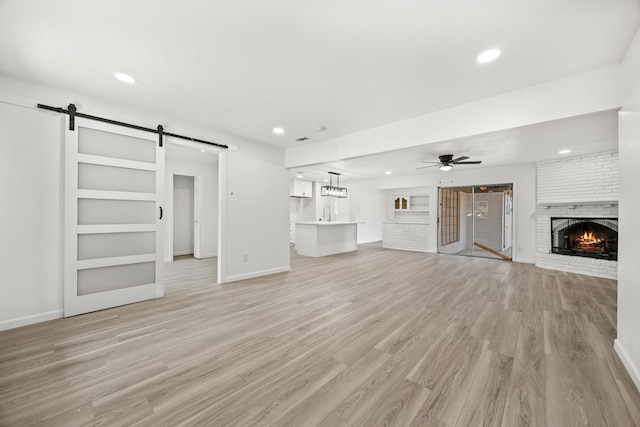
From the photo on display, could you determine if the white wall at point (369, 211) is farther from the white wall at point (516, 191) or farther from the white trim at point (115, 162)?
the white trim at point (115, 162)

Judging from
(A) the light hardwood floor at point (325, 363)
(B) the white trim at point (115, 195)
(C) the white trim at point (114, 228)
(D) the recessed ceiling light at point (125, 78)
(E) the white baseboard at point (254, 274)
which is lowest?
(A) the light hardwood floor at point (325, 363)

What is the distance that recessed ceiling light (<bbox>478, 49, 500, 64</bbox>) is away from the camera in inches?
85.0

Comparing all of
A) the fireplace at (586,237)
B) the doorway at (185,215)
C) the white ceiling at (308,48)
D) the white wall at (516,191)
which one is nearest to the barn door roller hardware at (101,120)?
the white ceiling at (308,48)

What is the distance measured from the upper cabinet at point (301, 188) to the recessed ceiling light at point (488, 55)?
7272mm

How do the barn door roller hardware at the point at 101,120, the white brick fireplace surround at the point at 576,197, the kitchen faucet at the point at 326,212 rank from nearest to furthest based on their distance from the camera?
the barn door roller hardware at the point at 101,120 → the white brick fireplace surround at the point at 576,197 → the kitchen faucet at the point at 326,212

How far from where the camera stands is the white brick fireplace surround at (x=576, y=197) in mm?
5082

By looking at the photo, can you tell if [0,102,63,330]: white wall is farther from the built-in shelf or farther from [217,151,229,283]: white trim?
the built-in shelf

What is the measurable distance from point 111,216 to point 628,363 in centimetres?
541

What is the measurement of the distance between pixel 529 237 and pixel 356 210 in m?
5.70

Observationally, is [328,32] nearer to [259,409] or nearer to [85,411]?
[259,409]

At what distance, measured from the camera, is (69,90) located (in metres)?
2.96

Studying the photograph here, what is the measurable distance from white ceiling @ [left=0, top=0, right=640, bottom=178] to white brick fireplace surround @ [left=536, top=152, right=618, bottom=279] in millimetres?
4354

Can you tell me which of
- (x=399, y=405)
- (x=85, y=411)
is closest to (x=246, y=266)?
(x=85, y=411)

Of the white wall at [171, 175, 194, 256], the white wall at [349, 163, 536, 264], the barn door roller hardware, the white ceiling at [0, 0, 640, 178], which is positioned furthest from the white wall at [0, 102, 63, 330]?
the white wall at [349, 163, 536, 264]
